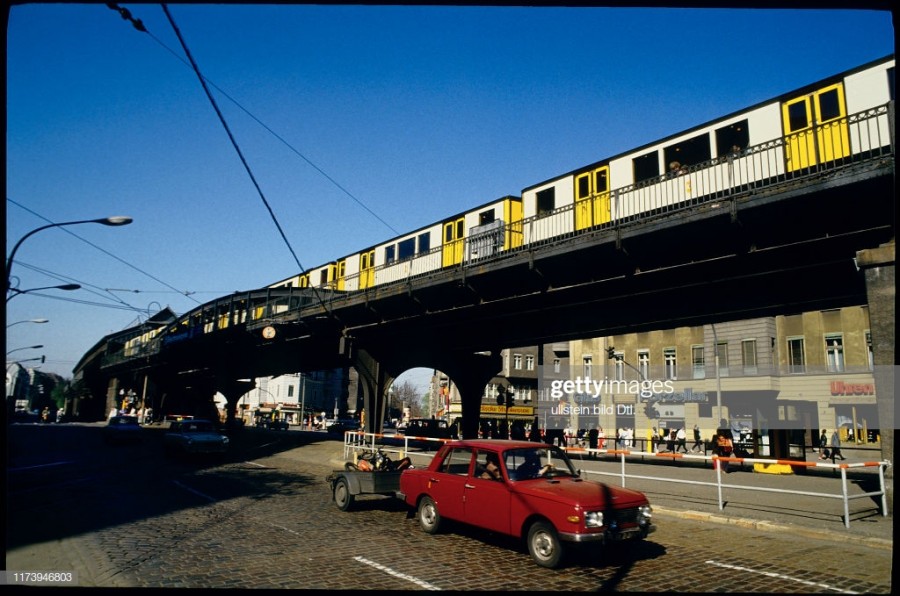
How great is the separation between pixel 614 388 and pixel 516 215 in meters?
32.9

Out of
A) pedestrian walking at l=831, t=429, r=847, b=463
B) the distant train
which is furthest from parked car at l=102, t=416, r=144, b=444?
pedestrian walking at l=831, t=429, r=847, b=463

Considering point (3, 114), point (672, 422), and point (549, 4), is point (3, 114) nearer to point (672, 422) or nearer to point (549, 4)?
point (549, 4)

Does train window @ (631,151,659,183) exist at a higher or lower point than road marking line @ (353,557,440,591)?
higher

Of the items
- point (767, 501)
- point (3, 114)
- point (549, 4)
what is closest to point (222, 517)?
point (3, 114)

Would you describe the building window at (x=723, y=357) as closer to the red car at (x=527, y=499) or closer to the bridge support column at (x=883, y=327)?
the bridge support column at (x=883, y=327)

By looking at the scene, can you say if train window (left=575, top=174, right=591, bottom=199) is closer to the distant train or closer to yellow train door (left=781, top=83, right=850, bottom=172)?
the distant train

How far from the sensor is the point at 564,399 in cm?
5200

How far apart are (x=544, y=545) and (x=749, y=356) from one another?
39.6 meters

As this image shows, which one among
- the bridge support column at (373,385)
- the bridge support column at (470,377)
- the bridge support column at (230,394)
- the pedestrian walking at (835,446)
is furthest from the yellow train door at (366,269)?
the pedestrian walking at (835,446)

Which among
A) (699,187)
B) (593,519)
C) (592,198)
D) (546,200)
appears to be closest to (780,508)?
(593,519)

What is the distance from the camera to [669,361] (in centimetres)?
4606

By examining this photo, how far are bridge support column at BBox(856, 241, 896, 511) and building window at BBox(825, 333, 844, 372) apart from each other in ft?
103

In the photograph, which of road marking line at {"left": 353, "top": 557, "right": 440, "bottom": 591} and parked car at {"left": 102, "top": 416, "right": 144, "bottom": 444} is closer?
road marking line at {"left": 353, "top": 557, "right": 440, "bottom": 591}

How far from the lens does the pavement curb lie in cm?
831
